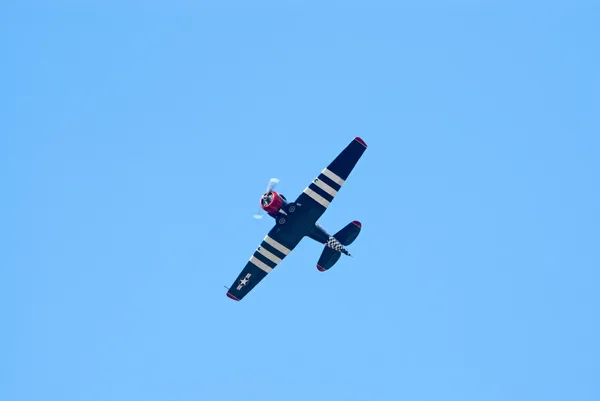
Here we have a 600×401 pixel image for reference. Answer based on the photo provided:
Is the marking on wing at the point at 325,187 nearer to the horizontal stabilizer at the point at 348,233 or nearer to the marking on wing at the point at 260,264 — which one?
the horizontal stabilizer at the point at 348,233

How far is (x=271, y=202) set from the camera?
71.7 m

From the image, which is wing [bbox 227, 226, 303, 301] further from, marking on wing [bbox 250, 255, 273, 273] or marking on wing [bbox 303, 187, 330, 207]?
marking on wing [bbox 303, 187, 330, 207]

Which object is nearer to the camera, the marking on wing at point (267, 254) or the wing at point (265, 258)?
the wing at point (265, 258)

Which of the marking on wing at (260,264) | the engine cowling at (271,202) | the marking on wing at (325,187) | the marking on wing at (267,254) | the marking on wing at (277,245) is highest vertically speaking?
the marking on wing at (325,187)

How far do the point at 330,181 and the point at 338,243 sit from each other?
15.9ft

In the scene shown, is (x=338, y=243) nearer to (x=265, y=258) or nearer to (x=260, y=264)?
(x=265, y=258)

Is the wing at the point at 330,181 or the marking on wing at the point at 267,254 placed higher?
the wing at the point at 330,181

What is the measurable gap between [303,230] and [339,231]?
2.99 meters

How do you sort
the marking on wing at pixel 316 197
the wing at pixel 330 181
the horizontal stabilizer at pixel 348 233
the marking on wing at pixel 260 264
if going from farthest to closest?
1. the marking on wing at pixel 260 264
2. the horizontal stabilizer at pixel 348 233
3. the wing at pixel 330 181
4. the marking on wing at pixel 316 197

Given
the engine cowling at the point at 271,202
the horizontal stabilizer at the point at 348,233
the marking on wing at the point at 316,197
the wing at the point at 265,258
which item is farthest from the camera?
the horizontal stabilizer at the point at 348,233

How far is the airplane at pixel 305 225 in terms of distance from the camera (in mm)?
72469

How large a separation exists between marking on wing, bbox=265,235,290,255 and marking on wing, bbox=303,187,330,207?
430 cm

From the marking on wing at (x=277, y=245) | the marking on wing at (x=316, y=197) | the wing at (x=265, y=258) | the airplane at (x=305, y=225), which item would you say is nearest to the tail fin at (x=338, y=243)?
the airplane at (x=305, y=225)

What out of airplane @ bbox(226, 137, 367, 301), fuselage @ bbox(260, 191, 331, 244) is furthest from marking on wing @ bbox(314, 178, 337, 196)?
fuselage @ bbox(260, 191, 331, 244)
